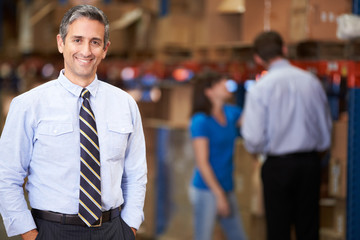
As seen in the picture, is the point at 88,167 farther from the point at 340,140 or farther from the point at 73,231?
the point at 340,140

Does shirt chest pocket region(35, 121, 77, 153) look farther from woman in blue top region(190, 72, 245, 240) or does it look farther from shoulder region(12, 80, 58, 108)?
woman in blue top region(190, 72, 245, 240)

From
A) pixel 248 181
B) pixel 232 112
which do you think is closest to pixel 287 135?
pixel 232 112

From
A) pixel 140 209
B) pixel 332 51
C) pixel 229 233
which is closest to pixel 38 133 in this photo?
pixel 140 209

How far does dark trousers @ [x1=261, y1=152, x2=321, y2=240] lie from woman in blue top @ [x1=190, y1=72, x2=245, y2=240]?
45 cm

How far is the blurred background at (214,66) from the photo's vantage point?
4613 millimetres

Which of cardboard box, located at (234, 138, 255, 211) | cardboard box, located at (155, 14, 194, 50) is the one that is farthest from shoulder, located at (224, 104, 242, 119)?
cardboard box, located at (155, 14, 194, 50)

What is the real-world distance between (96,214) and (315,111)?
103 inches

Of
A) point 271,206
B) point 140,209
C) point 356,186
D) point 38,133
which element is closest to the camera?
point 38,133

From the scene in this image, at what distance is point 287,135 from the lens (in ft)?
14.1

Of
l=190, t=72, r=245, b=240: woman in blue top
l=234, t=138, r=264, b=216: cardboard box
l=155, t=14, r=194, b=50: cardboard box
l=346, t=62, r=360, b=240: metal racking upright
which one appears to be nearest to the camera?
l=346, t=62, r=360, b=240: metal racking upright

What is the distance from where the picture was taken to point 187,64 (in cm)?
616

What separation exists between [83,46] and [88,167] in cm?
45

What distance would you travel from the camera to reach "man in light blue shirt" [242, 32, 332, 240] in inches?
169

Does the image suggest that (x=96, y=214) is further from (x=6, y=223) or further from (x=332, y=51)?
(x=332, y=51)
